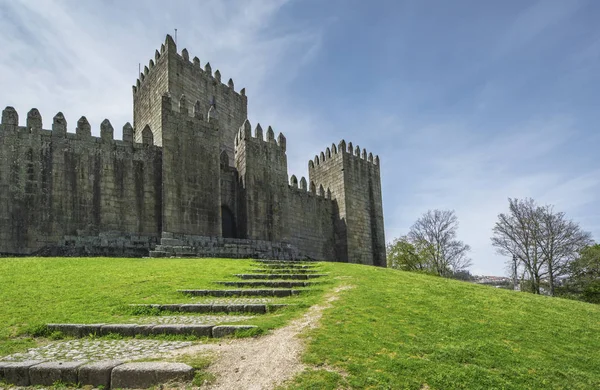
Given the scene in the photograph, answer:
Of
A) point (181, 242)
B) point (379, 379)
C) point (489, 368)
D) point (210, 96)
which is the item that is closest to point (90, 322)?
point (379, 379)

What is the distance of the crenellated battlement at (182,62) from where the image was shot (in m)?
29.7

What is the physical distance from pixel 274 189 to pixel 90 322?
1930cm

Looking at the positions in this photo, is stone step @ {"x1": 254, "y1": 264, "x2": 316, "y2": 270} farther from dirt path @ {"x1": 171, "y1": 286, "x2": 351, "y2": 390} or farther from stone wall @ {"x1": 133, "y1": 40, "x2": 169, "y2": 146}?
stone wall @ {"x1": 133, "y1": 40, "x2": 169, "y2": 146}

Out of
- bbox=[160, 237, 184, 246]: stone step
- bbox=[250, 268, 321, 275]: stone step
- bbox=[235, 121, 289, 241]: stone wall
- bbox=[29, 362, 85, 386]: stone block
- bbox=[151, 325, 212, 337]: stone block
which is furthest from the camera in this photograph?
bbox=[235, 121, 289, 241]: stone wall

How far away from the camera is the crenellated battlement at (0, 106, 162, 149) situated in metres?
19.7

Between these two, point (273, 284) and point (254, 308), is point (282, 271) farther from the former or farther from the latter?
point (254, 308)

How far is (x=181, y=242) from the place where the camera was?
20.3 m

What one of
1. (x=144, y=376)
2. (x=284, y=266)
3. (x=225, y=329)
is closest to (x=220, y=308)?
(x=225, y=329)

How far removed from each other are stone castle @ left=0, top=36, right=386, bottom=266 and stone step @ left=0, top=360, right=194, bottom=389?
12.8 m

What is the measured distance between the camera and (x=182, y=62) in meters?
30.5

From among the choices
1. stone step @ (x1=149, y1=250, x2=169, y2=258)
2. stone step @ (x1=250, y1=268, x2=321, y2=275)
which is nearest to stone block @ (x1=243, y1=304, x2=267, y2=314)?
stone step @ (x1=250, y1=268, x2=321, y2=275)

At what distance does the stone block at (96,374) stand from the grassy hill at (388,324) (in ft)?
6.83

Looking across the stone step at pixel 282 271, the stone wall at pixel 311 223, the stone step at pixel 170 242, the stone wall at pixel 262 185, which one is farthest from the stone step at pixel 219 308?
the stone wall at pixel 311 223

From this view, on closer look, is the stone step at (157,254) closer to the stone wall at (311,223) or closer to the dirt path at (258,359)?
the stone wall at (311,223)
